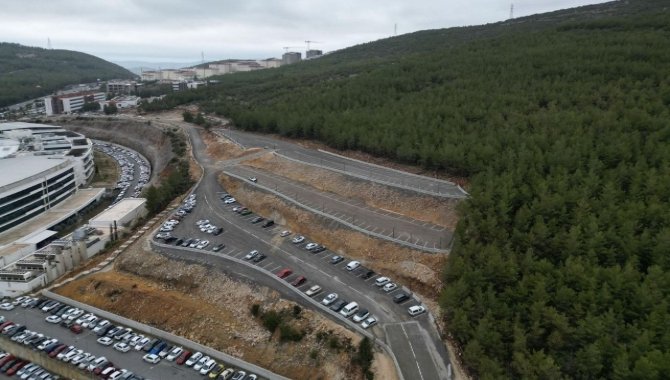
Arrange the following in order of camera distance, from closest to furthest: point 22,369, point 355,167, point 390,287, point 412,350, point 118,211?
point 412,350, point 22,369, point 390,287, point 355,167, point 118,211

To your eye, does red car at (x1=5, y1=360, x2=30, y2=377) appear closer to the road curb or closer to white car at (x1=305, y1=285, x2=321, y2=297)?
the road curb

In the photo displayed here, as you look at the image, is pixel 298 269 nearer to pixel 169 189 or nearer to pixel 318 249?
pixel 318 249

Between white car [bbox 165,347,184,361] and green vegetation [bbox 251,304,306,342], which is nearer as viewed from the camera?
green vegetation [bbox 251,304,306,342]

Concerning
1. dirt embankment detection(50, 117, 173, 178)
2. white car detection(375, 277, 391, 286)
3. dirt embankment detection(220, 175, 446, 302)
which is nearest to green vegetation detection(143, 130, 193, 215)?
dirt embankment detection(220, 175, 446, 302)

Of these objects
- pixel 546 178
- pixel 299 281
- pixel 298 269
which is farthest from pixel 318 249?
pixel 546 178

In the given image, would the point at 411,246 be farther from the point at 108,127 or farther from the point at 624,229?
the point at 108,127

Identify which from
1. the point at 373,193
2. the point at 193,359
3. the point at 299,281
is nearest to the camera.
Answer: the point at 193,359
